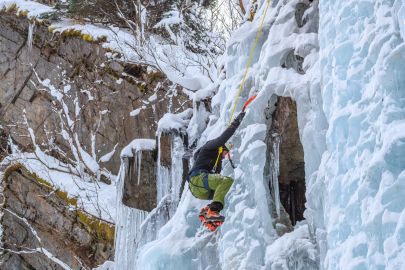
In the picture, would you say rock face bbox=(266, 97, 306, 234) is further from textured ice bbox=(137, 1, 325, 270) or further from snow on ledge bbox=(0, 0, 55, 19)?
snow on ledge bbox=(0, 0, 55, 19)

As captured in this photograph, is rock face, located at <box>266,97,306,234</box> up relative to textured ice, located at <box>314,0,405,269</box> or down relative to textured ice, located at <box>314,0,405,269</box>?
up

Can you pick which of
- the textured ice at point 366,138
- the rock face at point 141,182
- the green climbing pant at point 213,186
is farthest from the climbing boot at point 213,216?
the rock face at point 141,182

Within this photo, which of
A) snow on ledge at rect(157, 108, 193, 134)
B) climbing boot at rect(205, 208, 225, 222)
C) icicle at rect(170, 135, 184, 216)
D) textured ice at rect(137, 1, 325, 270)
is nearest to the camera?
textured ice at rect(137, 1, 325, 270)

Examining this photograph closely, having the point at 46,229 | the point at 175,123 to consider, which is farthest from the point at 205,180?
the point at 46,229

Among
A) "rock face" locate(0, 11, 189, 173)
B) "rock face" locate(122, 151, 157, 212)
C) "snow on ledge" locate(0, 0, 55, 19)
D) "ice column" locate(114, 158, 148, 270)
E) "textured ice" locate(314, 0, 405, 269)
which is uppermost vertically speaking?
"snow on ledge" locate(0, 0, 55, 19)

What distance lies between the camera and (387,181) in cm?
232

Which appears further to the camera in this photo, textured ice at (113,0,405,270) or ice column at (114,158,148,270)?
ice column at (114,158,148,270)

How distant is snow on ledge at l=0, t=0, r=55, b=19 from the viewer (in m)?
13.7

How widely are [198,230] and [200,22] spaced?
24.8 ft

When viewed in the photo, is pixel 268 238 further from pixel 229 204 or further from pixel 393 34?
pixel 393 34

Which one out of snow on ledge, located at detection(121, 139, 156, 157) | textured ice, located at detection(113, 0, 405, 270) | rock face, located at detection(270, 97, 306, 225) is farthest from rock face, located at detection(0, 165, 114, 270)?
rock face, located at detection(270, 97, 306, 225)

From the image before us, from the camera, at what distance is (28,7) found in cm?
1392

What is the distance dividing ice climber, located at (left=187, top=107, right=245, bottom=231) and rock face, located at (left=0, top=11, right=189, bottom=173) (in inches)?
224

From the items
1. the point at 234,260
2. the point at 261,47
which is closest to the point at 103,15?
the point at 261,47
